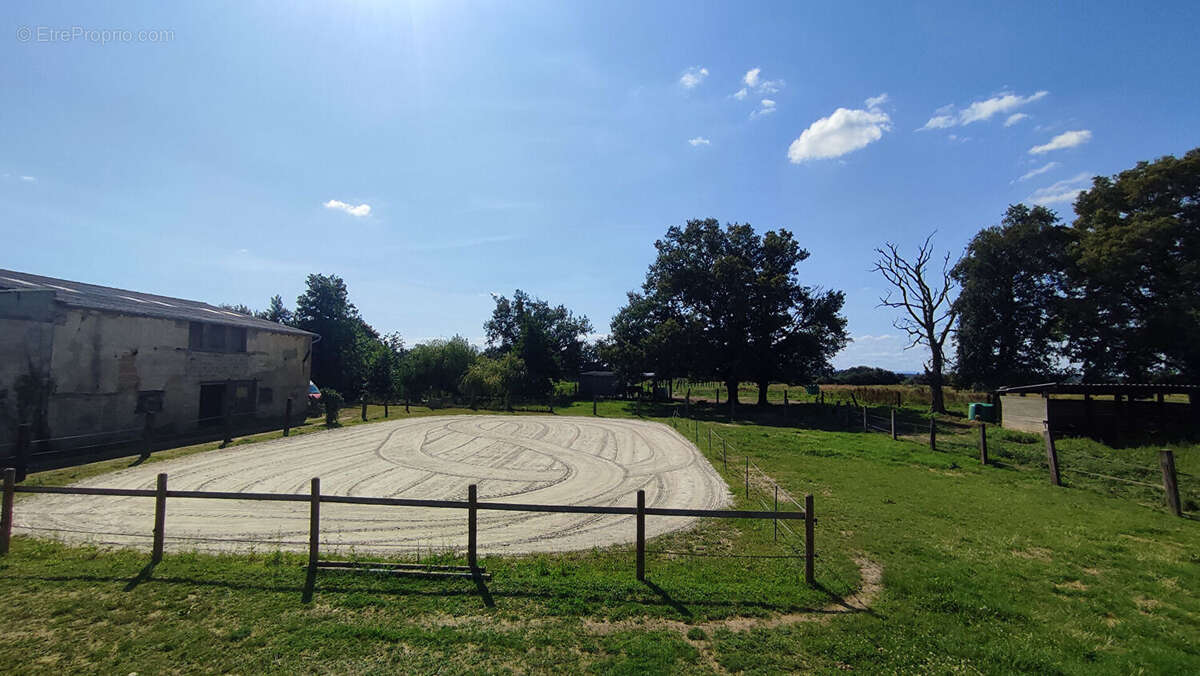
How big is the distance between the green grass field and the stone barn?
1393cm

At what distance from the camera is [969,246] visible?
44.5 m

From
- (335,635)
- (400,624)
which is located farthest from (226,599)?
(400,624)

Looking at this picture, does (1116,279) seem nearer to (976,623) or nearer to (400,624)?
(976,623)

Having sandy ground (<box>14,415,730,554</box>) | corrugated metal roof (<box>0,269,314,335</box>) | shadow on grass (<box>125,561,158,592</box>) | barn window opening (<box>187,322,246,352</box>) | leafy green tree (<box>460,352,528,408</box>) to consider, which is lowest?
sandy ground (<box>14,415,730,554</box>)

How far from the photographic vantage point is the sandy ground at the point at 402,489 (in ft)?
31.8

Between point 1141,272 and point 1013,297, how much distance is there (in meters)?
12.3

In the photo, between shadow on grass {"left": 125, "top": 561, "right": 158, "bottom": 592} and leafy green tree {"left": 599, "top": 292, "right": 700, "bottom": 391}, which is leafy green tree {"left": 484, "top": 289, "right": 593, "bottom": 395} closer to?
leafy green tree {"left": 599, "top": 292, "right": 700, "bottom": 391}

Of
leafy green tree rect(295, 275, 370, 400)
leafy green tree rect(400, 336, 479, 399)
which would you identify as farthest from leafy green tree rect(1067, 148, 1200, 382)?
leafy green tree rect(295, 275, 370, 400)

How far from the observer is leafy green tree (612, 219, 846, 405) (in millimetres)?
41562

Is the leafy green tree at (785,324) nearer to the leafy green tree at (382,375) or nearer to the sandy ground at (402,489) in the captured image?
the sandy ground at (402,489)

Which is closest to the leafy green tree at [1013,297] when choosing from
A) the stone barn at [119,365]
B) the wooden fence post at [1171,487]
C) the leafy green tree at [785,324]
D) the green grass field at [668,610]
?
the leafy green tree at [785,324]

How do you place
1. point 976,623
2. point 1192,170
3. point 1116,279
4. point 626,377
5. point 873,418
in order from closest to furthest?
point 976,623
point 1192,170
point 1116,279
point 873,418
point 626,377

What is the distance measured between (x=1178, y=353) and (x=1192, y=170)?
1053cm

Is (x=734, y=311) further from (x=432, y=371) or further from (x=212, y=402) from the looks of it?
(x=212, y=402)
